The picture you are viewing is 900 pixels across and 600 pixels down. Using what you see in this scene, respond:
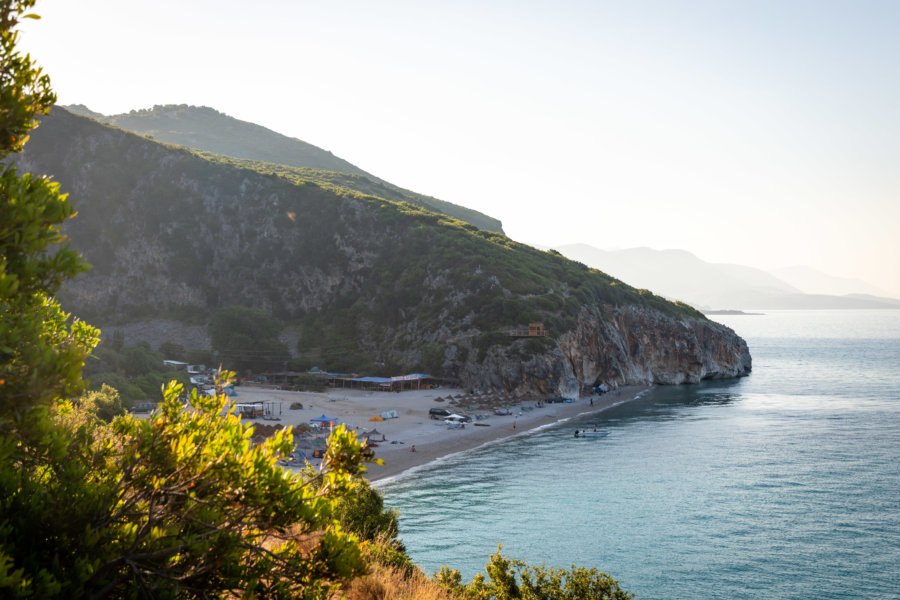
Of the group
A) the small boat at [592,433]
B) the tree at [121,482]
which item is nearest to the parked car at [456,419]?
the small boat at [592,433]

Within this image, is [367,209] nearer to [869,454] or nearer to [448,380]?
[448,380]

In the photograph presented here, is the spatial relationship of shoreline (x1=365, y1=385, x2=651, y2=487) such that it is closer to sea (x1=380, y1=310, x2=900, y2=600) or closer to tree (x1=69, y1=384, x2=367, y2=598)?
sea (x1=380, y1=310, x2=900, y2=600)

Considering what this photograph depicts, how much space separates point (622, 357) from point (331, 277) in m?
62.5

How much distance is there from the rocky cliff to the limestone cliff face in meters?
0.37

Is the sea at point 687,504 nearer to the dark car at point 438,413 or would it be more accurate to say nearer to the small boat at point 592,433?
the small boat at point 592,433

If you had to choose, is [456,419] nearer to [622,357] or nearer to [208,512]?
[622,357]

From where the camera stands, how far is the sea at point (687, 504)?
32.8 m

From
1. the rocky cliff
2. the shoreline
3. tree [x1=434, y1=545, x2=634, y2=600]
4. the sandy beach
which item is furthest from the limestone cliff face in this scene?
tree [x1=434, y1=545, x2=634, y2=600]

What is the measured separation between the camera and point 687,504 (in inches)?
1735

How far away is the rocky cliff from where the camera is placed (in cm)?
10475

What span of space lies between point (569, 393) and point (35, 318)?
3606 inches

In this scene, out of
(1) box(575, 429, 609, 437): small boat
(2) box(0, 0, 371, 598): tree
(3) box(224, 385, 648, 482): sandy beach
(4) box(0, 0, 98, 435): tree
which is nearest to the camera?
(2) box(0, 0, 371, 598): tree

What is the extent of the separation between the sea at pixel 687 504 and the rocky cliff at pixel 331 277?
31.1 metres

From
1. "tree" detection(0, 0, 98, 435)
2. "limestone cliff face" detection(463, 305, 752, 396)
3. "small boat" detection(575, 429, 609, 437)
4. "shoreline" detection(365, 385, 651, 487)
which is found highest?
"tree" detection(0, 0, 98, 435)
